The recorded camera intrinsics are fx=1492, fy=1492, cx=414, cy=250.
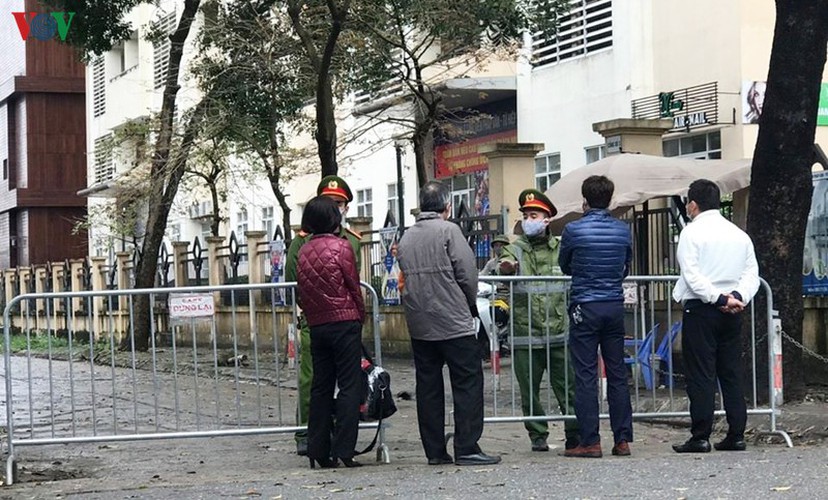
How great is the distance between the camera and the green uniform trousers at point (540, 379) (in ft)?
34.4

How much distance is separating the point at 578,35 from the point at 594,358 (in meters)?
20.4

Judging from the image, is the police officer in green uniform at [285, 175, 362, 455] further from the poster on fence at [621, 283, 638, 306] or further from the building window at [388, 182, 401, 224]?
the building window at [388, 182, 401, 224]

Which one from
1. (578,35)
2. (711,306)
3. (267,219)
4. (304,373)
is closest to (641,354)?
(711,306)

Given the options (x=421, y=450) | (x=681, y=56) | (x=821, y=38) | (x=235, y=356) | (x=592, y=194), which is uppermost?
(x=681, y=56)

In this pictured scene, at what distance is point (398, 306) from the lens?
23500 millimetres

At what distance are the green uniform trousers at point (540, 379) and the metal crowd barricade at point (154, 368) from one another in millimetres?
1032

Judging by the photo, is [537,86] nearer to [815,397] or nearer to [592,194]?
[815,397]

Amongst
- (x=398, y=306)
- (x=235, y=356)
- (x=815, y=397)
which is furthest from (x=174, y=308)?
(x=398, y=306)

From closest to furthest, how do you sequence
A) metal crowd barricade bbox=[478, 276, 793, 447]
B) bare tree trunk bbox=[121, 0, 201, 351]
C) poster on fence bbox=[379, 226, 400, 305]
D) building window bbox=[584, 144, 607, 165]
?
metal crowd barricade bbox=[478, 276, 793, 447]
poster on fence bbox=[379, 226, 400, 305]
bare tree trunk bbox=[121, 0, 201, 351]
building window bbox=[584, 144, 607, 165]

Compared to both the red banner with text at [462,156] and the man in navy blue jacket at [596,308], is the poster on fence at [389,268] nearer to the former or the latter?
the red banner with text at [462,156]

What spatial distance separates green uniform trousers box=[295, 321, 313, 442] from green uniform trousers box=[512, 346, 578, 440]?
1.49 m

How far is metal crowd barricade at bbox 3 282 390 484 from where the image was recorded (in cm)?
1062

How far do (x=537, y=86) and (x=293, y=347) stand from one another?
20413 mm

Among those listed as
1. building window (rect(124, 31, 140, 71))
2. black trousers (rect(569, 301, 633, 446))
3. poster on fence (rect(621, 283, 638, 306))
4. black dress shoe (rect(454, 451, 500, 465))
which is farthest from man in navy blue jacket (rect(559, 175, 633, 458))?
building window (rect(124, 31, 140, 71))
